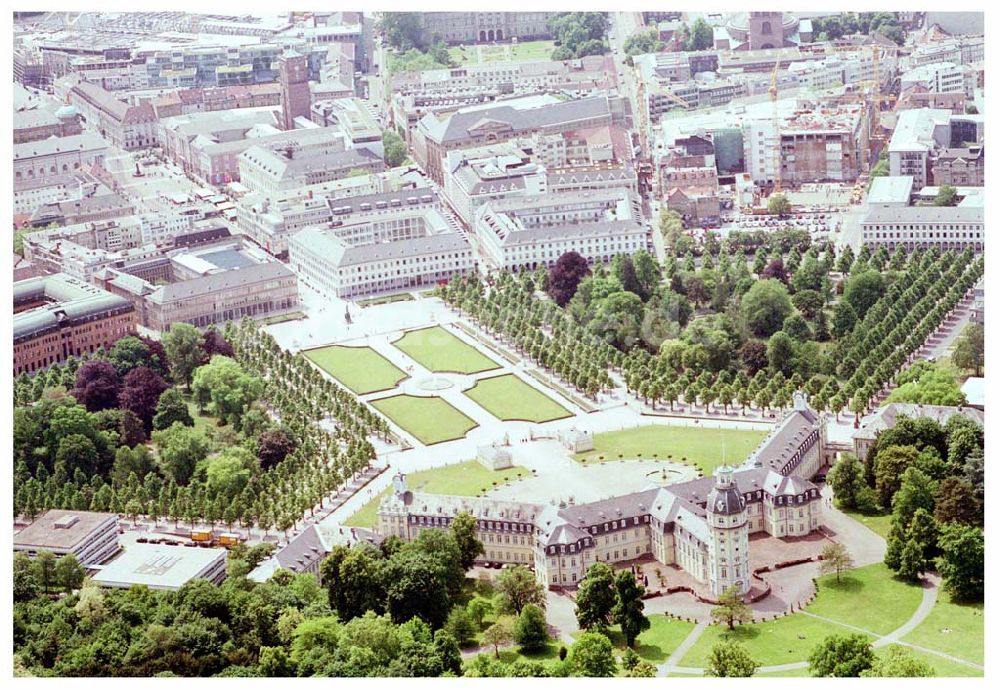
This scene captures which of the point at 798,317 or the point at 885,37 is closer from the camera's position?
the point at 798,317

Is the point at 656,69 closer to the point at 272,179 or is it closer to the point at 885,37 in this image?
the point at 885,37

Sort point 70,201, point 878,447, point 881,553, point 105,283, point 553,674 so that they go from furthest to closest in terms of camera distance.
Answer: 1. point 70,201
2. point 105,283
3. point 878,447
4. point 881,553
5. point 553,674

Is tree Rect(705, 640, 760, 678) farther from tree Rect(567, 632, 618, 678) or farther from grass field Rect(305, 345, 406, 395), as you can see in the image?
grass field Rect(305, 345, 406, 395)

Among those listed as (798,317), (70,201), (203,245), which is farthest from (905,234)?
(70,201)

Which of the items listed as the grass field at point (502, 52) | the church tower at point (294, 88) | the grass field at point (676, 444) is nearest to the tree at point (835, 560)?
the grass field at point (676, 444)

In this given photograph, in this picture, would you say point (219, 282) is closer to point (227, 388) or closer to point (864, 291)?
point (227, 388)

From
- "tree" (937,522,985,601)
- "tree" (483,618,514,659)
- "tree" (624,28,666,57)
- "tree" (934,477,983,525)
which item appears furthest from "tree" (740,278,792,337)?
"tree" (624,28,666,57)
